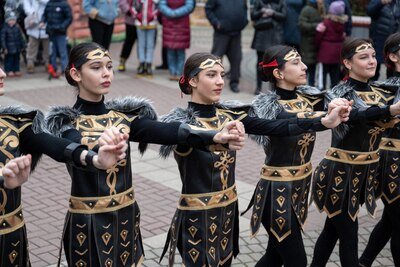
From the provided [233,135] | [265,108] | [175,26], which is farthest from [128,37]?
[233,135]

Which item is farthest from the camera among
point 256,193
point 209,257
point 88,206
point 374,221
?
point 374,221

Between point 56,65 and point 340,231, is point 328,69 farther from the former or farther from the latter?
point 340,231

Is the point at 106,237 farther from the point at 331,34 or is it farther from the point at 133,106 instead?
the point at 331,34

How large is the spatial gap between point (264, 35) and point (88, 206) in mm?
8728

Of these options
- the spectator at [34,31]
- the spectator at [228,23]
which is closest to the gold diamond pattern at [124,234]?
the spectator at [228,23]

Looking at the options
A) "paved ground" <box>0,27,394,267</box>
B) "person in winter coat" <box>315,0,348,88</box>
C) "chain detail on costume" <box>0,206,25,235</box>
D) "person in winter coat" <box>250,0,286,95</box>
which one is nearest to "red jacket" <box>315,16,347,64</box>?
"person in winter coat" <box>315,0,348,88</box>

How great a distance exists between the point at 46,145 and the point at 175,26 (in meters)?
9.82

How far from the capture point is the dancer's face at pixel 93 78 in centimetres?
440

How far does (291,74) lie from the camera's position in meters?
5.34

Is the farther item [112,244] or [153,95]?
[153,95]

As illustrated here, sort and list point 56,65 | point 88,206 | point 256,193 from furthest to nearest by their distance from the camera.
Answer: point 56,65 < point 256,193 < point 88,206

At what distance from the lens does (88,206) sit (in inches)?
173

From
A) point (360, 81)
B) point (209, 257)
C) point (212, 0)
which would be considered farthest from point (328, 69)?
point (209, 257)

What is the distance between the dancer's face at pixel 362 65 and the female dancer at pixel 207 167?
39.4 inches
